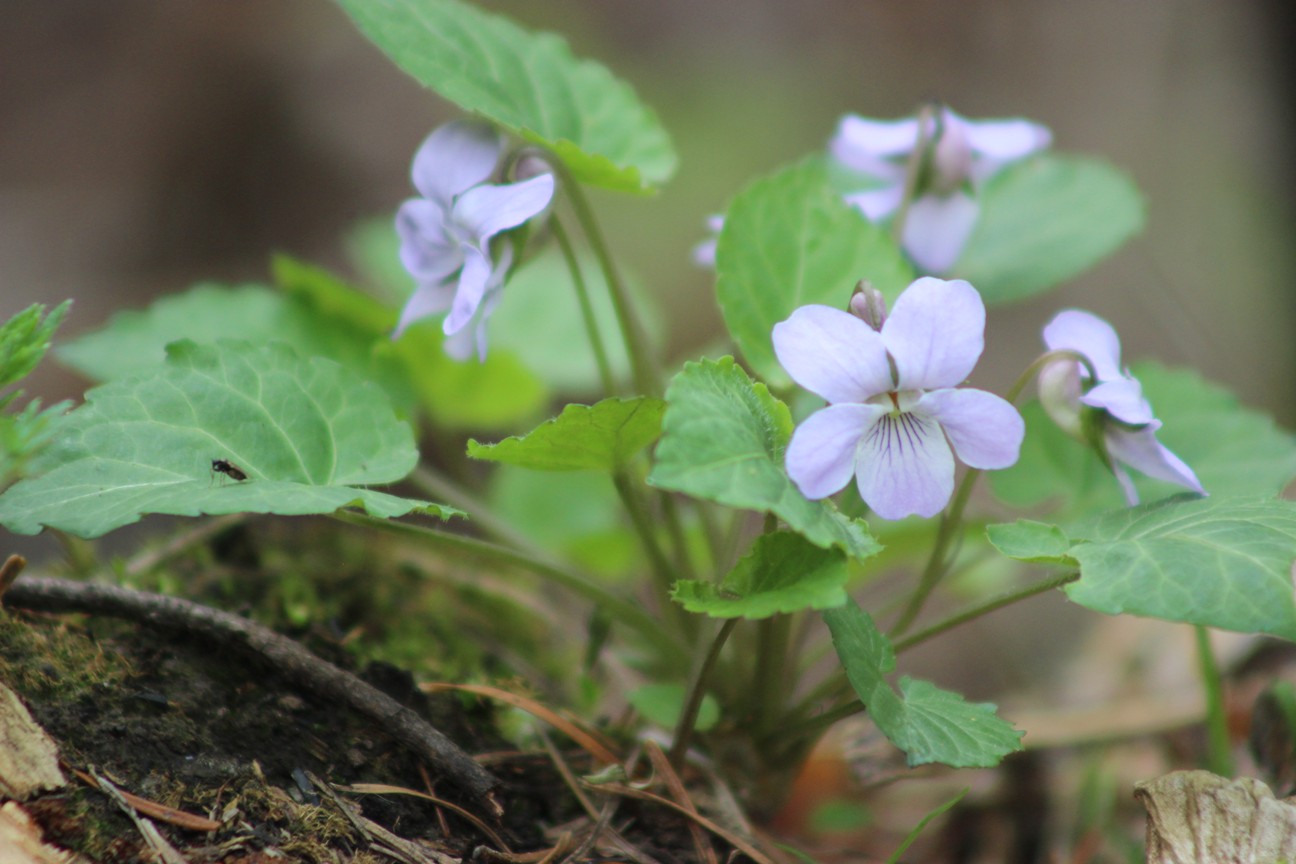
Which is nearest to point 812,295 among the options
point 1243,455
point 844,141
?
point 844,141

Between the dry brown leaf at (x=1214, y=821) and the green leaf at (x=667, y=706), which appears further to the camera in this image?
the green leaf at (x=667, y=706)

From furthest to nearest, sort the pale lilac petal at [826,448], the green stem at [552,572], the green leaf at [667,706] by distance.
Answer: the green leaf at [667,706]
the green stem at [552,572]
the pale lilac petal at [826,448]

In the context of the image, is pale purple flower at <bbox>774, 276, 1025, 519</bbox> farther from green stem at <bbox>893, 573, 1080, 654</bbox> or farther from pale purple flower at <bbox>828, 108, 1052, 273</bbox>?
pale purple flower at <bbox>828, 108, 1052, 273</bbox>

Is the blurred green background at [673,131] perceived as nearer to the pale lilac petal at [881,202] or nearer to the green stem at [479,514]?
the pale lilac petal at [881,202]

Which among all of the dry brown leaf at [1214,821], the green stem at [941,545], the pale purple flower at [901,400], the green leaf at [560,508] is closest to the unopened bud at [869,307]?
the pale purple flower at [901,400]

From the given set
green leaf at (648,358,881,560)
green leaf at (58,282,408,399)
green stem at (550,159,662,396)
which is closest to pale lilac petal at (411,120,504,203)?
green stem at (550,159,662,396)

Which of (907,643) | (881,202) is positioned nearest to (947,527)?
(907,643)

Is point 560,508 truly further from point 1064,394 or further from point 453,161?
point 1064,394
